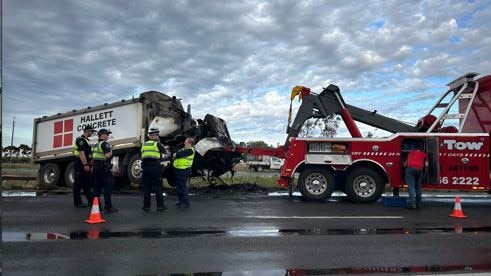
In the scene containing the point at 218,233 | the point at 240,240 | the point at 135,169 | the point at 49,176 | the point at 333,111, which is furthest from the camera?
the point at 49,176

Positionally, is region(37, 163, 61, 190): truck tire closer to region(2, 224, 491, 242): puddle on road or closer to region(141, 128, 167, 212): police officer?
region(141, 128, 167, 212): police officer

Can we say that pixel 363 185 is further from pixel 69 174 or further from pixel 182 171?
pixel 69 174

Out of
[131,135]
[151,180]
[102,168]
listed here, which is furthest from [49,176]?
[151,180]

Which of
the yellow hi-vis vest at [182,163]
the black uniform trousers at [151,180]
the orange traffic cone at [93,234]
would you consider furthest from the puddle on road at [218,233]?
the yellow hi-vis vest at [182,163]

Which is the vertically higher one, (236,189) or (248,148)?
(248,148)

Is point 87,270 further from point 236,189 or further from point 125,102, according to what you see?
point 125,102

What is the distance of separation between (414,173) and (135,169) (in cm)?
889

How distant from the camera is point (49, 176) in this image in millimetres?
17062

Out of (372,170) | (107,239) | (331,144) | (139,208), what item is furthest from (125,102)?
(107,239)

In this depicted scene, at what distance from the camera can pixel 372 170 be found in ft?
38.2

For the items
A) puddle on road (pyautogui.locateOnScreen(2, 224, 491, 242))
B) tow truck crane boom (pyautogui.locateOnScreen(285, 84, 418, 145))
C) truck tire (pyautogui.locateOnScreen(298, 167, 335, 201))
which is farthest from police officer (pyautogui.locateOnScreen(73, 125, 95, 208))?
tow truck crane boom (pyautogui.locateOnScreen(285, 84, 418, 145))

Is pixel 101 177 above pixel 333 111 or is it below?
below

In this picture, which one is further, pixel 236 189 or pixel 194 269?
pixel 236 189

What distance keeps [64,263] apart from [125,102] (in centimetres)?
1126
